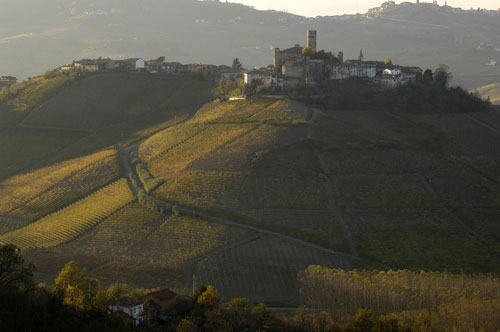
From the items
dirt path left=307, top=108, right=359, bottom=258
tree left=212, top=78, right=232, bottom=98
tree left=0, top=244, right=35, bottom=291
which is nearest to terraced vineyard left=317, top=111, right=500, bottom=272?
dirt path left=307, top=108, right=359, bottom=258

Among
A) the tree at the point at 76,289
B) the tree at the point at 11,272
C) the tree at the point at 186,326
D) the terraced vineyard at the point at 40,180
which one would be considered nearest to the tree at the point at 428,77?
the terraced vineyard at the point at 40,180

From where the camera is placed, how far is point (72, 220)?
56.4m

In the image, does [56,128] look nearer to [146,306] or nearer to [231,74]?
[231,74]

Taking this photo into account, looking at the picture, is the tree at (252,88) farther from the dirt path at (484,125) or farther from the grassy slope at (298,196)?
the dirt path at (484,125)

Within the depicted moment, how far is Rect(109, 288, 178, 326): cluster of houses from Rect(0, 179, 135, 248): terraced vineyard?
17.5 m

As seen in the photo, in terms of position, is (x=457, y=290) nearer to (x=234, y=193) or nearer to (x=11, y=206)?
(x=234, y=193)

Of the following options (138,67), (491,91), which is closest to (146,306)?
(138,67)

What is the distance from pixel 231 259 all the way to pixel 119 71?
67794 mm

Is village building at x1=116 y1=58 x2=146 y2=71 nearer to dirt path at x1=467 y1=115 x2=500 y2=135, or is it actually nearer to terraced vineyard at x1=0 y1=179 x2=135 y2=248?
terraced vineyard at x1=0 y1=179 x2=135 y2=248

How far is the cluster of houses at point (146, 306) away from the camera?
35062 mm

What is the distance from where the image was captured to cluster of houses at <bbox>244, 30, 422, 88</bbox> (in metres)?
88.2

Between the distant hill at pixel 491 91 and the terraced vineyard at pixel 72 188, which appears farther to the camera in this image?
the distant hill at pixel 491 91

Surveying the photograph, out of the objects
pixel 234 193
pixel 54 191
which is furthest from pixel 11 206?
pixel 234 193

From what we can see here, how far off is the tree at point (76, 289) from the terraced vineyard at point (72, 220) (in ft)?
52.1
